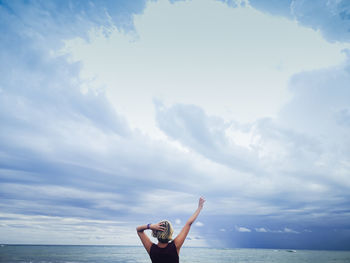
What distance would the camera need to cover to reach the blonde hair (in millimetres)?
3459

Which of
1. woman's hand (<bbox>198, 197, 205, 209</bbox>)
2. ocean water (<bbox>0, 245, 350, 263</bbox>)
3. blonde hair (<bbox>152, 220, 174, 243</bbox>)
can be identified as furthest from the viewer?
ocean water (<bbox>0, 245, 350, 263</bbox>)

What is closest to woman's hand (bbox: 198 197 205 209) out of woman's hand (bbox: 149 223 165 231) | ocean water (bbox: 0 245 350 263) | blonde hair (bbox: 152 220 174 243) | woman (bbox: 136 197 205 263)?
woman (bbox: 136 197 205 263)

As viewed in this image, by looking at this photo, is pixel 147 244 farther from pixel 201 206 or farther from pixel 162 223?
pixel 201 206

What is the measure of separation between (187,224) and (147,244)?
2.53 feet

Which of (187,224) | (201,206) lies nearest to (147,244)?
(187,224)

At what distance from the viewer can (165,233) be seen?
3461 mm

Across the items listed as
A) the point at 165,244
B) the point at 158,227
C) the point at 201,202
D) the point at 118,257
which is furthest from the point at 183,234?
the point at 118,257

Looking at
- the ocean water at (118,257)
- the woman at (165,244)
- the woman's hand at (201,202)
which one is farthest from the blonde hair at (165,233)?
the ocean water at (118,257)

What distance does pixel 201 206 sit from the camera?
4.07 meters

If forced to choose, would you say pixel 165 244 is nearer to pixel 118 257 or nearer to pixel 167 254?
pixel 167 254

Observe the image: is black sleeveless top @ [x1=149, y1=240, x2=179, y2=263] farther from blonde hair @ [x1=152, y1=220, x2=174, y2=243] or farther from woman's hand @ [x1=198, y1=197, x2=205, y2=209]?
woman's hand @ [x1=198, y1=197, x2=205, y2=209]

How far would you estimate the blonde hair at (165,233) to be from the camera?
3459mm

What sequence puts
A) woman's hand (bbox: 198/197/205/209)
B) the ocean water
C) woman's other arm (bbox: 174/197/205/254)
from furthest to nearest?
1. the ocean water
2. woman's hand (bbox: 198/197/205/209)
3. woman's other arm (bbox: 174/197/205/254)

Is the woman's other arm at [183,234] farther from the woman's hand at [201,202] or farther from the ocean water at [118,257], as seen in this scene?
the ocean water at [118,257]
